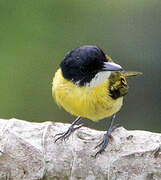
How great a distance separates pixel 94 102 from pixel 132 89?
2728mm

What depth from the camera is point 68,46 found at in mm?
6062

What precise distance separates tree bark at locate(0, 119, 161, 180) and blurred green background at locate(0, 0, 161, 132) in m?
2.68

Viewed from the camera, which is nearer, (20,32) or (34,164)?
(34,164)

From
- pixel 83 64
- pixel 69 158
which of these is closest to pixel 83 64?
pixel 83 64

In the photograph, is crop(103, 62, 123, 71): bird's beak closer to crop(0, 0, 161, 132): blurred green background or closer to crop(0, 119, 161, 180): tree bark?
crop(0, 119, 161, 180): tree bark

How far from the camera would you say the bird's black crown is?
348 centimetres

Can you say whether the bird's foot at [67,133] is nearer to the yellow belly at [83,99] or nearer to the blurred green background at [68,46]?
the yellow belly at [83,99]

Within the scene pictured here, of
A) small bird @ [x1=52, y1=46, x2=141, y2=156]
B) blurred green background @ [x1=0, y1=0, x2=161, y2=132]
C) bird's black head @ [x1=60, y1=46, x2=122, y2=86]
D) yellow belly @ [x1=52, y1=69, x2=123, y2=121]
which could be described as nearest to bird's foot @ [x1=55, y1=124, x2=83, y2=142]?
small bird @ [x1=52, y1=46, x2=141, y2=156]

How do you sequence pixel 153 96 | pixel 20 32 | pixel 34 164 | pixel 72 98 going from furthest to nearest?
pixel 153 96, pixel 20 32, pixel 72 98, pixel 34 164

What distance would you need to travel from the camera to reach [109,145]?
336 centimetres

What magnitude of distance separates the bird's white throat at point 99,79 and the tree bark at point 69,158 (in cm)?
56

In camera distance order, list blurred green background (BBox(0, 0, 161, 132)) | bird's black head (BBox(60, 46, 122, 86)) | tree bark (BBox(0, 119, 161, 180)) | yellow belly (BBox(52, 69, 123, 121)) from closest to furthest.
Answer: tree bark (BBox(0, 119, 161, 180)) < bird's black head (BBox(60, 46, 122, 86)) < yellow belly (BBox(52, 69, 123, 121)) < blurred green background (BBox(0, 0, 161, 132))

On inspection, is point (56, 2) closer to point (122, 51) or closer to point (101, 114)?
point (122, 51)

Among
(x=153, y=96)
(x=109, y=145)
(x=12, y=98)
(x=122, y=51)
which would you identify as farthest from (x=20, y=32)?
(x=109, y=145)
